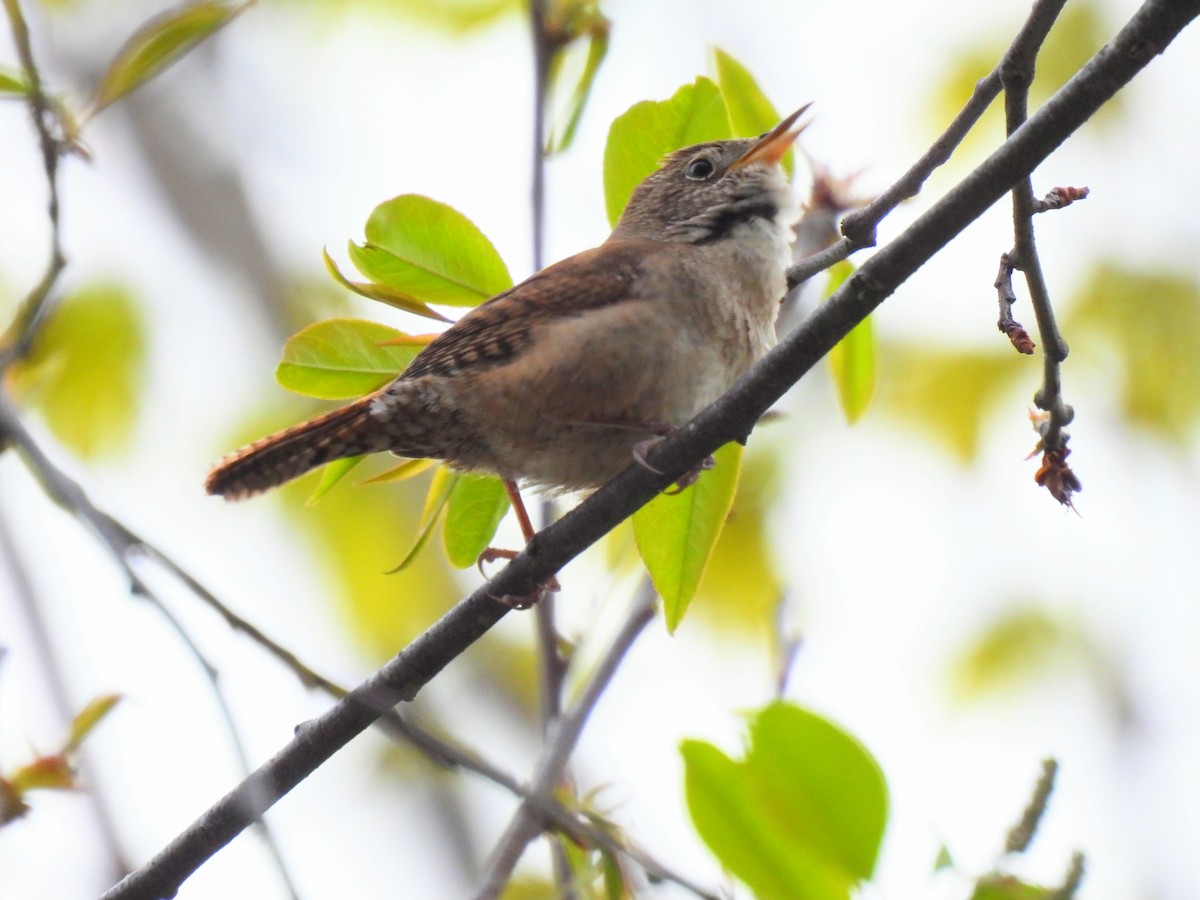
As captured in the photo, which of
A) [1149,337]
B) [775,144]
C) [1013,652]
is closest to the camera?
[775,144]

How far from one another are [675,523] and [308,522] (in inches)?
127

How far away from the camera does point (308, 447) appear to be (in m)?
3.04

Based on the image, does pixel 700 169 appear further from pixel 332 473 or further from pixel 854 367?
pixel 332 473

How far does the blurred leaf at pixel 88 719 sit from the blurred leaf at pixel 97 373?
1.59 metres

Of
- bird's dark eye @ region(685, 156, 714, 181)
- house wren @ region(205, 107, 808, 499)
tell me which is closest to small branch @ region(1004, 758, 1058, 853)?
house wren @ region(205, 107, 808, 499)

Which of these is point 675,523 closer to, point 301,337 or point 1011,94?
point 301,337

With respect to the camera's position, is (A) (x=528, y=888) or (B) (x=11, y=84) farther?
(A) (x=528, y=888)

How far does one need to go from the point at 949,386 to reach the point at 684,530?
2.99 metres

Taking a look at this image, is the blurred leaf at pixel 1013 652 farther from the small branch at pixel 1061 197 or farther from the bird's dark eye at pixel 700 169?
the small branch at pixel 1061 197

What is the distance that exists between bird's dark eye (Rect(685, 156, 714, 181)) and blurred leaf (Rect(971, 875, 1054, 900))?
2458 millimetres

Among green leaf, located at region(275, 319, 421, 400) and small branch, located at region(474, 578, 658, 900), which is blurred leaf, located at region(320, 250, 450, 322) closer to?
green leaf, located at region(275, 319, 421, 400)

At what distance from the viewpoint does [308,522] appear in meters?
5.61

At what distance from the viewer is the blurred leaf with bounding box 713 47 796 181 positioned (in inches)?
120

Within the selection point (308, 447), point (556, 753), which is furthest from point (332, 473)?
point (556, 753)
